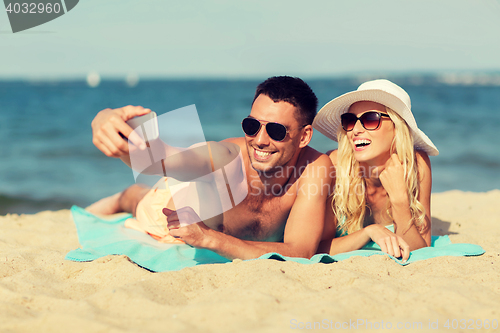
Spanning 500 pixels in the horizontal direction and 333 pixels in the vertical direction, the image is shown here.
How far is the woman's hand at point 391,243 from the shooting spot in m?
3.12

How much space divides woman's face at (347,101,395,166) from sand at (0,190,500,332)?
3.08ft

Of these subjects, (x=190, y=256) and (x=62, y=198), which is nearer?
(x=190, y=256)

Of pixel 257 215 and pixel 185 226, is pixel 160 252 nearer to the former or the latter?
pixel 257 215

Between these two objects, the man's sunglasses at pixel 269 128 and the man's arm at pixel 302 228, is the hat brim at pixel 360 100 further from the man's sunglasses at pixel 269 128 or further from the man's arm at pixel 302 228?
the man's sunglasses at pixel 269 128

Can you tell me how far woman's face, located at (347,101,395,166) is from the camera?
11.3 ft

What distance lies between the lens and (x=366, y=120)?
136 inches

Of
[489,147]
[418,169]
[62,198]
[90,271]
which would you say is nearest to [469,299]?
[418,169]

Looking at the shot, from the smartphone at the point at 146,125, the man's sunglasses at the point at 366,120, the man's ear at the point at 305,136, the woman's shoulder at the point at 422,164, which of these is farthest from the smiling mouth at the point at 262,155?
the woman's shoulder at the point at 422,164

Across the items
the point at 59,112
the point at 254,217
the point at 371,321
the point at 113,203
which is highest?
the point at 371,321

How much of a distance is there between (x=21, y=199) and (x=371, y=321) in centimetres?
686

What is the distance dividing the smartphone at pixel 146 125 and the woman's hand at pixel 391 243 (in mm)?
2084

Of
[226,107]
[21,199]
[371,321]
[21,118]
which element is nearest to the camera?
[371,321]

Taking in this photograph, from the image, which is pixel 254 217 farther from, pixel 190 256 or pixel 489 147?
pixel 489 147

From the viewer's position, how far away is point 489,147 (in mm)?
10922
